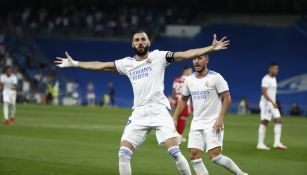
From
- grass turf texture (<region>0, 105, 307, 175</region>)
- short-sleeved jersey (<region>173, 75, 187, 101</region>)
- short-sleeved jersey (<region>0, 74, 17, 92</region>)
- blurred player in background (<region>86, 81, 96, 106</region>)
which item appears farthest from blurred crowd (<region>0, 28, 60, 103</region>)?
short-sleeved jersey (<region>173, 75, 187, 101</region>)

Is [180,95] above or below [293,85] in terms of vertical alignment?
above

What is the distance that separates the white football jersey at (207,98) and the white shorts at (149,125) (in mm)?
1169

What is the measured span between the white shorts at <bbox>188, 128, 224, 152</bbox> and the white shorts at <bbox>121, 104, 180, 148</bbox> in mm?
935

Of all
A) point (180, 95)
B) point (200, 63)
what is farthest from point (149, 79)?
point (180, 95)

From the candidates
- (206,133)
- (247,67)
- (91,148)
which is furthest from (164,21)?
(206,133)

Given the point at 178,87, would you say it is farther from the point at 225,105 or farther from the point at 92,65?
the point at 92,65

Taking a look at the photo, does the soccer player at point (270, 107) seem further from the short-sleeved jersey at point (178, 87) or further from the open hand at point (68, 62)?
the open hand at point (68, 62)

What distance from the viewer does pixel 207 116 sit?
1288 cm

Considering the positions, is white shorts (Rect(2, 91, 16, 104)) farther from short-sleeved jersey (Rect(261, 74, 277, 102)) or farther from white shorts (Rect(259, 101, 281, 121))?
short-sleeved jersey (Rect(261, 74, 277, 102))

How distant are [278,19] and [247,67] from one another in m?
5.46

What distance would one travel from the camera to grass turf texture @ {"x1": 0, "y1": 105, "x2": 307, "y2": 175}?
50.1ft

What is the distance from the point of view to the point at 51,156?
17500mm

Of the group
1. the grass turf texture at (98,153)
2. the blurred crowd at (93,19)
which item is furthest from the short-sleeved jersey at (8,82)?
the blurred crowd at (93,19)

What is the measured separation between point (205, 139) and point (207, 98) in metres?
0.76
